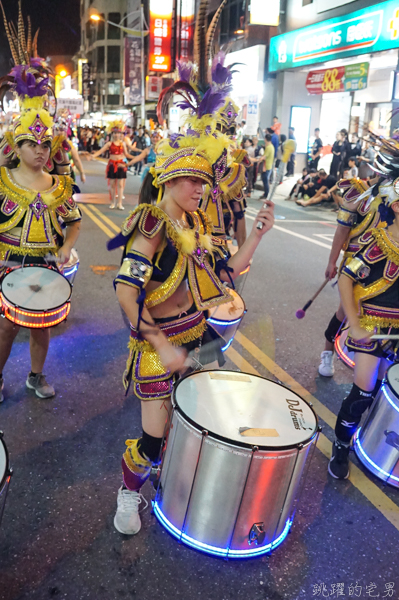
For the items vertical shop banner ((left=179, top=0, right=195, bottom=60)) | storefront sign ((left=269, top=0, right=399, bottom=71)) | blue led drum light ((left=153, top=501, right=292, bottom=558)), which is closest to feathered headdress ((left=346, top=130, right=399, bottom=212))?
blue led drum light ((left=153, top=501, right=292, bottom=558))

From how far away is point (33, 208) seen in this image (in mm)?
3752

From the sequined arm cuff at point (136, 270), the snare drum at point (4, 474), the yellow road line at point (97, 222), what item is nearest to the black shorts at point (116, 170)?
the yellow road line at point (97, 222)

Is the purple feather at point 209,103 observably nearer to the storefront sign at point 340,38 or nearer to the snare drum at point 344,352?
the snare drum at point 344,352

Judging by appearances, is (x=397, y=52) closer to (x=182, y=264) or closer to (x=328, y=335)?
(x=328, y=335)

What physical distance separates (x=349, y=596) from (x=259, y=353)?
9.64 feet

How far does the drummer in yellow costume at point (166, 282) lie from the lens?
2.38 meters

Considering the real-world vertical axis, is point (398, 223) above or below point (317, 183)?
above

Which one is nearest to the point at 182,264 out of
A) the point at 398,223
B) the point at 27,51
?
the point at 398,223

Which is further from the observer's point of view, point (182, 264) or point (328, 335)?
point (328, 335)

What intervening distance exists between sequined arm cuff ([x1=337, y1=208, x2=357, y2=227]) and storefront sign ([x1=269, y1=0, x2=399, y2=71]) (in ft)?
44.1

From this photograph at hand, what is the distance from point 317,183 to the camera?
1688 cm

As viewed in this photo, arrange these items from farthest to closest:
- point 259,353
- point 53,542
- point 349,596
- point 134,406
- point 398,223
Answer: point 259,353 < point 134,406 < point 398,223 < point 53,542 < point 349,596

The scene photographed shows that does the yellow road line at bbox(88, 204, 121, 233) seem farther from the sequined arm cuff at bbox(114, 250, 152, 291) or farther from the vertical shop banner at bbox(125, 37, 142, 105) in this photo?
the vertical shop banner at bbox(125, 37, 142, 105)

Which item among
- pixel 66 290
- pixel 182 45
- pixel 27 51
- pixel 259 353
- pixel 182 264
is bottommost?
pixel 259 353
